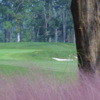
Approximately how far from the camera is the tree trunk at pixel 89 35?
372 cm

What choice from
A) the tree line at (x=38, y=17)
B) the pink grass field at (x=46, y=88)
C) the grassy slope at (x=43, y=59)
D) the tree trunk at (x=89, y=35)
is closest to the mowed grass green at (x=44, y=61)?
the grassy slope at (x=43, y=59)

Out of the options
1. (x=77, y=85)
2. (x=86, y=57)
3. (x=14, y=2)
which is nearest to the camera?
(x=77, y=85)

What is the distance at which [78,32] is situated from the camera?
3830 mm

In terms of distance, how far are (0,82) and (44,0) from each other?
26.1 m

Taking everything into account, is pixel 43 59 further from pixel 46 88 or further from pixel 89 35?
pixel 46 88

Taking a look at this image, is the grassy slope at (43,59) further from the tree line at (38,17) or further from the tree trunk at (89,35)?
the tree line at (38,17)

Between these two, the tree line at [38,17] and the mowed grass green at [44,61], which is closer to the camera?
the mowed grass green at [44,61]

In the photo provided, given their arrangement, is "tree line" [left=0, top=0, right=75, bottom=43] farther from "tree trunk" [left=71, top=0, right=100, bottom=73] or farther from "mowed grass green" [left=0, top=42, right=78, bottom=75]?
"tree trunk" [left=71, top=0, right=100, bottom=73]

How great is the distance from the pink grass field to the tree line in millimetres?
24722

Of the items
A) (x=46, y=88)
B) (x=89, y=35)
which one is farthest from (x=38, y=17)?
(x=46, y=88)

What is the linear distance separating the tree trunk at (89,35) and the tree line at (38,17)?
23.8 m

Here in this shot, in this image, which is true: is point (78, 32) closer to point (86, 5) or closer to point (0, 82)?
point (86, 5)

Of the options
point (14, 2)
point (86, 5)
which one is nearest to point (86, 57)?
point (86, 5)

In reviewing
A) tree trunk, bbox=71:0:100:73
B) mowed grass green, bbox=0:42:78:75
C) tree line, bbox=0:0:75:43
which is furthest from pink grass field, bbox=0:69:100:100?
tree line, bbox=0:0:75:43
